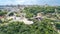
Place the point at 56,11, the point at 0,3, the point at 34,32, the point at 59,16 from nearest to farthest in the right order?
the point at 34,32 → the point at 59,16 → the point at 56,11 → the point at 0,3

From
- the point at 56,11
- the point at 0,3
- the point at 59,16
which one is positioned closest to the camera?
the point at 59,16

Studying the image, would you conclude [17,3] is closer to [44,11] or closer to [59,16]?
[44,11]

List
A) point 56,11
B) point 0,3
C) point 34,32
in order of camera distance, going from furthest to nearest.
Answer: point 0,3 < point 56,11 < point 34,32

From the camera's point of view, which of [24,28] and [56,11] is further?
[56,11]

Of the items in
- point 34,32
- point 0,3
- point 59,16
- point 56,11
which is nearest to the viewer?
point 34,32

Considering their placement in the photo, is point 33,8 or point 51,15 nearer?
point 51,15

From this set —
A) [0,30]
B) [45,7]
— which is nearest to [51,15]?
[45,7]

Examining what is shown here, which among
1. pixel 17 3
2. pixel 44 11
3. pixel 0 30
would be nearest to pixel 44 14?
pixel 44 11

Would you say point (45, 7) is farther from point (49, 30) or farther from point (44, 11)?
point (49, 30)
